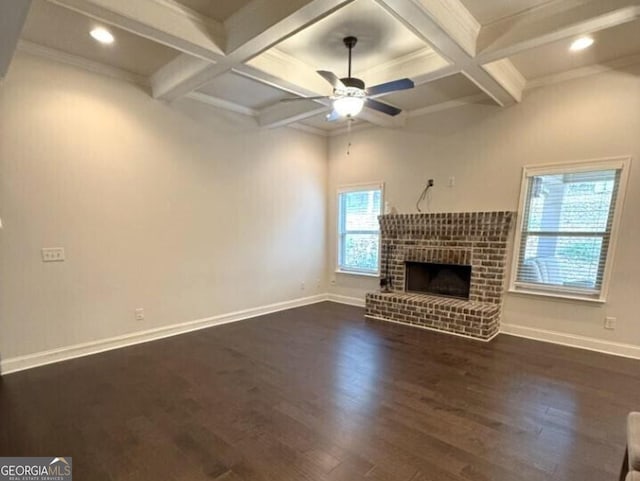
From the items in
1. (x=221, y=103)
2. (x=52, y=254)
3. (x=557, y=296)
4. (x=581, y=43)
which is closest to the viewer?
(x=581, y=43)

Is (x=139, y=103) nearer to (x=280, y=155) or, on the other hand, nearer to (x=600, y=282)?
(x=280, y=155)

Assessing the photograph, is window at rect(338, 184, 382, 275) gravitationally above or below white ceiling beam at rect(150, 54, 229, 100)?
below

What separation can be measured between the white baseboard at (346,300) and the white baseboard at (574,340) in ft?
7.41

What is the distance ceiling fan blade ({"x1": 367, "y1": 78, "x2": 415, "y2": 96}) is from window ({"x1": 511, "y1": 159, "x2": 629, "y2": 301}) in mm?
2203

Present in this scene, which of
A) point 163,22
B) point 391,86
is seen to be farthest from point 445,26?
point 163,22

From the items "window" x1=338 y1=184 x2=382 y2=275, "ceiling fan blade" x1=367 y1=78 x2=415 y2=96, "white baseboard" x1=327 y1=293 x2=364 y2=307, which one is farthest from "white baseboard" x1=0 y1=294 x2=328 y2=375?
"ceiling fan blade" x1=367 y1=78 x2=415 y2=96

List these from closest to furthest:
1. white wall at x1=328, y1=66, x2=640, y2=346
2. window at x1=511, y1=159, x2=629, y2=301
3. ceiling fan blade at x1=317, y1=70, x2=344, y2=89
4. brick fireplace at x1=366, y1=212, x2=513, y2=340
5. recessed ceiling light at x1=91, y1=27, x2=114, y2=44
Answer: ceiling fan blade at x1=317, y1=70, x2=344, y2=89, recessed ceiling light at x1=91, y1=27, x2=114, y2=44, white wall at x1=328, y1=66, x2=640, y2=346, window at x1=511, y1=159, x2=629, y2=301, brick fireplace at x1=366, y1=212, x2=513, y2=340

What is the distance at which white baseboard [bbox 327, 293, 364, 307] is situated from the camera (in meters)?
5.89

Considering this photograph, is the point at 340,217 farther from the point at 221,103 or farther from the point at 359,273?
the point at 221,103

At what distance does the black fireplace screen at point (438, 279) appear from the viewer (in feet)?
16.0

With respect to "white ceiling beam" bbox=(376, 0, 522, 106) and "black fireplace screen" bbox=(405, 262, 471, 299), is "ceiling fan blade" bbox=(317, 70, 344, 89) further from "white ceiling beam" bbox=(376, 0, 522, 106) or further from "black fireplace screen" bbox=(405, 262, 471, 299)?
"black fireplace screen" bbox=(405, 262, 471, 299)

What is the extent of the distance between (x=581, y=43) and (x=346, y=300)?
4.61 meters

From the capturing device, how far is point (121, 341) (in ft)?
12.5

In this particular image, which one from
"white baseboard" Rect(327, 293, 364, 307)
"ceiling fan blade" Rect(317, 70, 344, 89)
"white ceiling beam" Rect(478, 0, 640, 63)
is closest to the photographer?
"white ceiling beam" Rect(478, 0, 640, 63)
